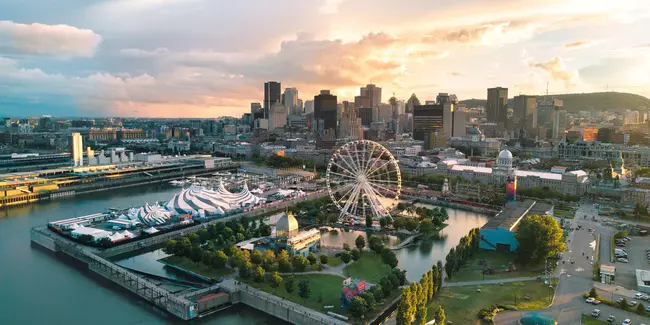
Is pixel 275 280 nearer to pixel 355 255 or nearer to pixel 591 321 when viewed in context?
pixel 355 255

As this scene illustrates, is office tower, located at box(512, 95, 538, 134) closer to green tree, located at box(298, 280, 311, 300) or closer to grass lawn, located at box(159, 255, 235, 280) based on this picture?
grass lawn, located at box(159, 255, 235, 280)

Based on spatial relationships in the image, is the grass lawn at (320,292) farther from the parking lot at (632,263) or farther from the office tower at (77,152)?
the office tower at (77,152)

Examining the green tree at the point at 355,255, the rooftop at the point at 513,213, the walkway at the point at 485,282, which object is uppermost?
the rooftop at the point at 513,213

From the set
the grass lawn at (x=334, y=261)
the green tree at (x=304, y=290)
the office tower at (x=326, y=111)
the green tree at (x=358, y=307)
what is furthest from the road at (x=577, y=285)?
the office tower at (x=326, y=111)

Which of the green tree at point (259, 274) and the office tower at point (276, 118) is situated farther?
the office tower at point (276, 118)

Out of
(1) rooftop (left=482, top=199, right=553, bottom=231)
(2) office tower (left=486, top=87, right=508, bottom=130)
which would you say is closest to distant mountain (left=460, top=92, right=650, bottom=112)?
(2) office tower (left=486, top=87, right=508, bottom=130)

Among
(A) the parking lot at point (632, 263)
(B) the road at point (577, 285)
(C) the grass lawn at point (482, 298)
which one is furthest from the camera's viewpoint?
(A) the parking lot at point (632, 263)
